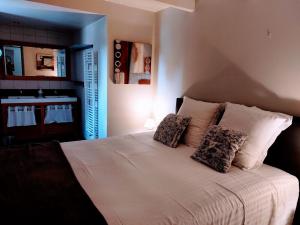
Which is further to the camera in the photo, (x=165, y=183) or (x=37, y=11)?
(x=37, y=11)

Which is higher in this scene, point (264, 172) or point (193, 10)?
point (193, 10)

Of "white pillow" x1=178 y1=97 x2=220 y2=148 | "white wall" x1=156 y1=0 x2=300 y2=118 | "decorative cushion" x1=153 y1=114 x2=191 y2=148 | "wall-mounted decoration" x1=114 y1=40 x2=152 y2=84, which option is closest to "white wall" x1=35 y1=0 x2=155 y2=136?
"wall-mounted decoration" x1=114 y1=40 x2=152 y2=84

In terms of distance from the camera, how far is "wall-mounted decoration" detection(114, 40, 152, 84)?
3.26 metres

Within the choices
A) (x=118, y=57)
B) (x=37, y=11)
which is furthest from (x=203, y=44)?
(x=37, y=11)

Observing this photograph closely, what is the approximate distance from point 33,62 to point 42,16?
1.28 metres

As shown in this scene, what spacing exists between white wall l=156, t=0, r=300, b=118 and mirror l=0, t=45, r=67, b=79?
2.53 m

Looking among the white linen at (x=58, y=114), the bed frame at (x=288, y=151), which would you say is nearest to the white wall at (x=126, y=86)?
the white linen at (x=58, y=114)

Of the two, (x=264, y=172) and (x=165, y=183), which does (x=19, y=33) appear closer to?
(x=165, y=183)

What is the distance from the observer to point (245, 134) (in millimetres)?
1815

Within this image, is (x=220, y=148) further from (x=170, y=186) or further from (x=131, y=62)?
(x=131, y=62)

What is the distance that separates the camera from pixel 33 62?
447cm

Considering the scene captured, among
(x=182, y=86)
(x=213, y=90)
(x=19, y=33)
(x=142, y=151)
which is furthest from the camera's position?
(x=19, y=33)

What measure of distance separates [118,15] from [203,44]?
1.35m

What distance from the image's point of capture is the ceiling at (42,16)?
2.93m
